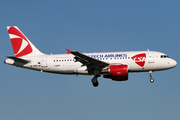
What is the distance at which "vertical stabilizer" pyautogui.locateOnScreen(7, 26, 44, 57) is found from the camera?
146ft

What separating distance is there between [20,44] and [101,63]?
44.8 ft

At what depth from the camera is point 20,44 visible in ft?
148

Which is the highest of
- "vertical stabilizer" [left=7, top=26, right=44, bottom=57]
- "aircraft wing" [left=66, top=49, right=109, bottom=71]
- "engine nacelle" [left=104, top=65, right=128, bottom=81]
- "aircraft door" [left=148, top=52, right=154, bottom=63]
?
"vertical stabilizer" [left=7, top=26, right=44, bottom=57]

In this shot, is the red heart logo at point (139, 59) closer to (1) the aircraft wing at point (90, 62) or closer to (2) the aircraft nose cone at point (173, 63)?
(1) the aircraft wing at point (90, 62)

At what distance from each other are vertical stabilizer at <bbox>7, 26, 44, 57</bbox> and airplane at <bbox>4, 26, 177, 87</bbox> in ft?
3.07

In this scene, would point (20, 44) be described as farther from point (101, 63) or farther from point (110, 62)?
point (110, 62)

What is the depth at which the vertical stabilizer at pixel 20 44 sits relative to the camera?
44.4m

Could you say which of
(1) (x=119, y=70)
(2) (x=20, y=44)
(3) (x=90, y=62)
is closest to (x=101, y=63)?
(3) (x=90, y=62)

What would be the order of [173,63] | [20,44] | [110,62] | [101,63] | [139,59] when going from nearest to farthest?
[101,63] → [139,59] → [110,62] → [173,63] → [20,44]

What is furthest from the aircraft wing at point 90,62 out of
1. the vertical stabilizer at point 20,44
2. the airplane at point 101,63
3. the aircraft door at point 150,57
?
the vertical stabilizer at point 20,44

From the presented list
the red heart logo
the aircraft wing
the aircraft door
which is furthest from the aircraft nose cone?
the aircraft wing

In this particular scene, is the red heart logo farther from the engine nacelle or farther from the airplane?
the engine nacelle

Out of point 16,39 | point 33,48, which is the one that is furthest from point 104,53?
point 16,39

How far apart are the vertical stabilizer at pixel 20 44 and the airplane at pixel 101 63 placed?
3.07 ft
